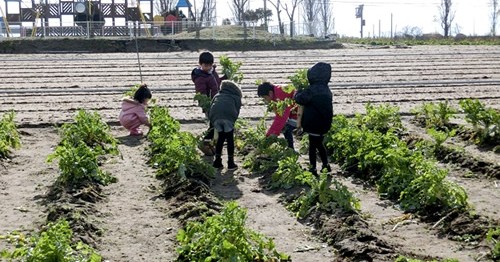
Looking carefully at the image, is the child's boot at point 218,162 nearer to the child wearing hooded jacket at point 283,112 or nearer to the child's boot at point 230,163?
the child's boot at point 230,163

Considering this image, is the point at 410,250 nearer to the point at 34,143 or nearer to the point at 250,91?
the point at 34,143

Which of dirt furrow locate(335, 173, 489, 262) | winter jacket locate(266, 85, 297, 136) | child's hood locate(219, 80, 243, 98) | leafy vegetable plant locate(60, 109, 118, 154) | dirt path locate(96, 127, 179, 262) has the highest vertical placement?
child's hood locate(219, 80, 243, 98)

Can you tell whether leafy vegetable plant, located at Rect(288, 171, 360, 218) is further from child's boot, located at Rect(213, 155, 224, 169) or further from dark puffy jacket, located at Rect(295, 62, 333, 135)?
child's boot, located at Rect(213, 155, 224, 169)

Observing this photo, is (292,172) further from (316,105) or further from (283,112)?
(283,112)

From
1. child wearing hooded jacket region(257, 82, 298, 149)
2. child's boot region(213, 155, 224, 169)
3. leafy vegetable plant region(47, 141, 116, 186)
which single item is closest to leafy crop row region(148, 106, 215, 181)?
child's boot region(213, 155, 224, 169)

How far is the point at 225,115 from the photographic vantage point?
1034cm

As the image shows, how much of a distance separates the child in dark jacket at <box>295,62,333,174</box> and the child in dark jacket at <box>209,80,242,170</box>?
1.06 m

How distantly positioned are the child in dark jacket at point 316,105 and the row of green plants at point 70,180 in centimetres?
245

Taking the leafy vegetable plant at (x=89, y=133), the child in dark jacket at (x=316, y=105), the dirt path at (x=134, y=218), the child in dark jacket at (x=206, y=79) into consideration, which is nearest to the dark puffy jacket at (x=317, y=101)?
the child in dark jacket at (x=316, y=105)

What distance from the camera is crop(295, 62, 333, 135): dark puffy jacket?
9.58m

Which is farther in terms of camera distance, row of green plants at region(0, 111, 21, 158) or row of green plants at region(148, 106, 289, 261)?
row of green plants at region(0, 111, 21, 158)

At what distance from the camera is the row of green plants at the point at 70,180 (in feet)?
18.8

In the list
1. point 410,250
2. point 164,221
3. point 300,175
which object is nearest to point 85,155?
point 164,221

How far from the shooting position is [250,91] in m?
18.4
